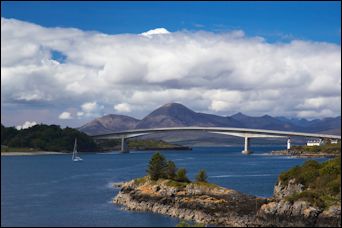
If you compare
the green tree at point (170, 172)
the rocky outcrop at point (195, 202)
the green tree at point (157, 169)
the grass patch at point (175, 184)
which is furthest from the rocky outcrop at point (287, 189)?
the green tree at point (157, 169)

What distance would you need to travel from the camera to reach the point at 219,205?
61938mm

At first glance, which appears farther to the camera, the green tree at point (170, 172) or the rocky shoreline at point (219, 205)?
the green tree at point (170, 172)

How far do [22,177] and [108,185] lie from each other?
25262 mm

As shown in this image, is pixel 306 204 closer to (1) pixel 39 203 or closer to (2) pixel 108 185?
(1) pixel 39 203

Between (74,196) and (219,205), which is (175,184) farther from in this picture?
(74,196)

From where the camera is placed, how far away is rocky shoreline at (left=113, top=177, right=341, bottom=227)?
5459 centimetres

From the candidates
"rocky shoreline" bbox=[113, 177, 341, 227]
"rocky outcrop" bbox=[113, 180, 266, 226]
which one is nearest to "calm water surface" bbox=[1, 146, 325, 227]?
"rocky outcrop" bbox=[113, 180, 266, 226]

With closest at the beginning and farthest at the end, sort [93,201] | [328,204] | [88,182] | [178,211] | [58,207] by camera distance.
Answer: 1. [328,204]
2. [178,211]
3. [58,207]
4. [93,201]
5. [88,182]

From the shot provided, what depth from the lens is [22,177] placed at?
110625mm

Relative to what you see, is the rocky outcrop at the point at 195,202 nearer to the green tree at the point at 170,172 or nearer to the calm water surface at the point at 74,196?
the calm water surface at the point at 74,196

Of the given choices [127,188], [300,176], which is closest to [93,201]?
[127,188]

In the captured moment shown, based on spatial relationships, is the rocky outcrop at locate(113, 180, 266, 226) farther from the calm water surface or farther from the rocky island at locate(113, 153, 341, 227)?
the calm water surface

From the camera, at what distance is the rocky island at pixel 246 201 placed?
55.2m

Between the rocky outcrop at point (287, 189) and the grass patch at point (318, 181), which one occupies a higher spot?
the grass patch at point (318, 181)
